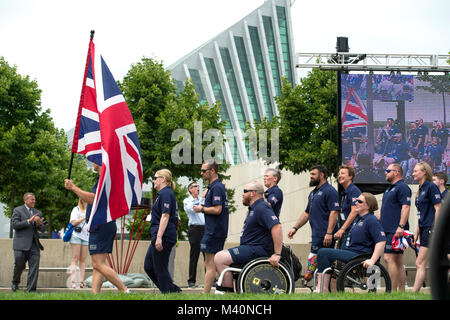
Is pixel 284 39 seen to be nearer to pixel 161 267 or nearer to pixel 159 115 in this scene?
pixel 159 115

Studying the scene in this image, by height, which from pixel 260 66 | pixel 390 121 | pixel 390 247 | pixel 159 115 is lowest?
pixel 390 247

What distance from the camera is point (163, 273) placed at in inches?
353

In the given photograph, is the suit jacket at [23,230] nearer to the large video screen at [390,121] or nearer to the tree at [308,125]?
the large video screen at [390,121]

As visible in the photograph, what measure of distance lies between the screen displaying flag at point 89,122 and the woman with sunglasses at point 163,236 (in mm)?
971

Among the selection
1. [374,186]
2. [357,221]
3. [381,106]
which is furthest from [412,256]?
[357,221]

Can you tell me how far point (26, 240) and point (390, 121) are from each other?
1177 centimetres

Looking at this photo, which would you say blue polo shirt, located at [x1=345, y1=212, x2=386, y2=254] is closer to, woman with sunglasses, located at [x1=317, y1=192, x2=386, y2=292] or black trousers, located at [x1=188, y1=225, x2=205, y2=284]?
woman with sunglasses, located at [x1=317, y1=192, x2=386, y2=292]

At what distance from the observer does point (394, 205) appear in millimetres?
9836

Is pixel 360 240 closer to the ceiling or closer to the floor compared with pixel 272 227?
closer to the floor

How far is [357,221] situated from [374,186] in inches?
474

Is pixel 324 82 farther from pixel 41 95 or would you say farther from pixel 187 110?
pixel 41 95

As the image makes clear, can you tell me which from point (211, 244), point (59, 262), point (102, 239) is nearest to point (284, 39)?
point (59, 262)

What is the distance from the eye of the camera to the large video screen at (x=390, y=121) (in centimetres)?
2048

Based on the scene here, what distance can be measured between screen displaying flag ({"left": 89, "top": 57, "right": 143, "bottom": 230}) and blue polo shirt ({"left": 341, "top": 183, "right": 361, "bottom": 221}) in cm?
286
